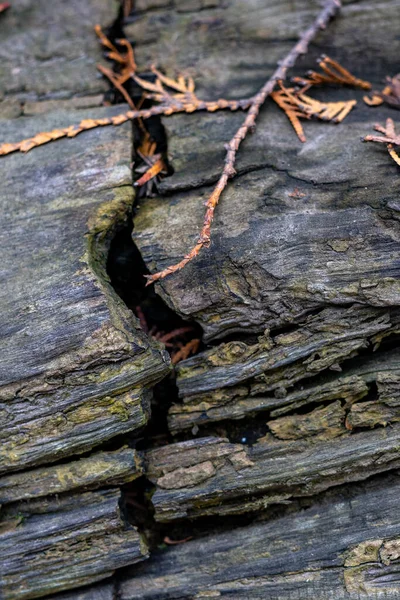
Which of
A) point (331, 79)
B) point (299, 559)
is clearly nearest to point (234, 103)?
point (331, 79)

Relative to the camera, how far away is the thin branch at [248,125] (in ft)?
9.56

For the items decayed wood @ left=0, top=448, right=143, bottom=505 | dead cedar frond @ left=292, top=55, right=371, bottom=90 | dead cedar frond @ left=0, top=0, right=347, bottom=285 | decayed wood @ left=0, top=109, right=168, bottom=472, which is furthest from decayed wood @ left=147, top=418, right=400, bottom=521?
dead cedar frond @ left=292, top=55, right=371, bottom=90

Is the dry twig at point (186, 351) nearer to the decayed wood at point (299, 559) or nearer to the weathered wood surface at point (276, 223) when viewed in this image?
the weathered wood surface at point (276, 223)

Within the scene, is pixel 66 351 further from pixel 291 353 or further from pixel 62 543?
pixel 291 353

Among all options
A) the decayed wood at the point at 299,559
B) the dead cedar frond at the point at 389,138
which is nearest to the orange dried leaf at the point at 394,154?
the dead cedar frond at the point at 389,138

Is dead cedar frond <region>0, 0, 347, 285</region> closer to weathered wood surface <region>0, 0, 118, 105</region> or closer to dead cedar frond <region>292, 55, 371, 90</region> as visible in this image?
dead cedar frond <region>292, 55, 371, 90</region>

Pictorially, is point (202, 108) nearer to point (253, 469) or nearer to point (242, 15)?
point (242, 15)

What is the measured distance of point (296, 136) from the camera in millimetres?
3658

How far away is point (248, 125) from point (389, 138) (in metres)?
0.91

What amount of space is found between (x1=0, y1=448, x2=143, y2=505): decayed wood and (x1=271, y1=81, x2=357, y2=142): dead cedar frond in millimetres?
2481

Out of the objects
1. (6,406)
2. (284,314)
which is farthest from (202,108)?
(6,406)

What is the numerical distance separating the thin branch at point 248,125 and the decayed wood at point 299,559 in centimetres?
163

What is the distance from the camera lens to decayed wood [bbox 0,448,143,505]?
3.02m

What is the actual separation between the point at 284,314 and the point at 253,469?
2.97ft
